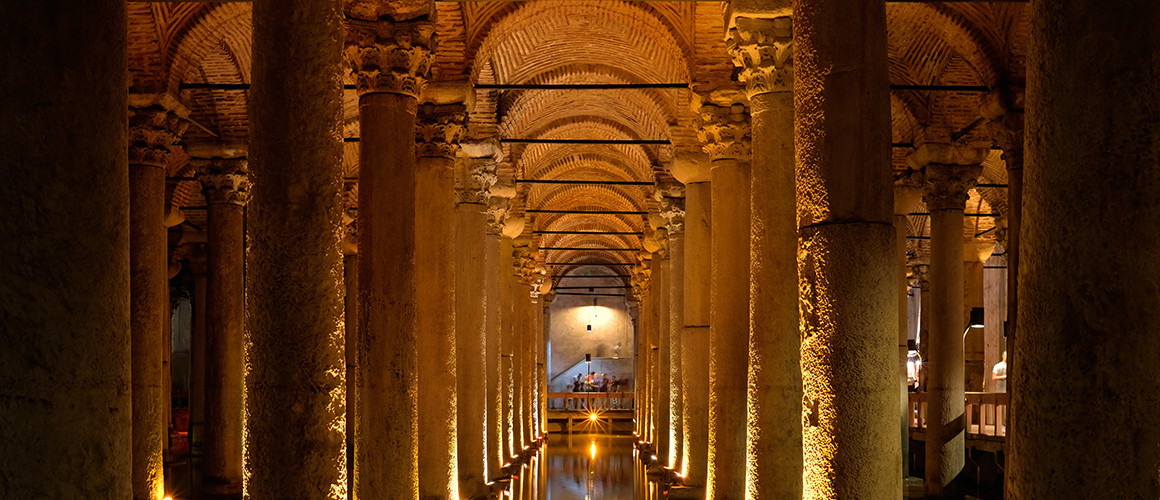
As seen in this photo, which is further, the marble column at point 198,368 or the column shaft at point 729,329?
the marble column at point 198,368

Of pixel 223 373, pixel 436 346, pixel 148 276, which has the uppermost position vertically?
pixel 148 276

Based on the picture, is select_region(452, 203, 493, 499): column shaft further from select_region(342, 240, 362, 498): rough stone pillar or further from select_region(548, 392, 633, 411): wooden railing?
select_region(548, 392, 633, 411): wooden railing

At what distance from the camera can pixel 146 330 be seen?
11.1 m

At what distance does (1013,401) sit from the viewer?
3039 mm

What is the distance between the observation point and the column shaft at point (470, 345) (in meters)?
13.4

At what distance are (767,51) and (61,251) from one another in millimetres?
5769

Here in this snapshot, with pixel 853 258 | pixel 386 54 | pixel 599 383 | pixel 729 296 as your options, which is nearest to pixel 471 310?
pixel 729 296

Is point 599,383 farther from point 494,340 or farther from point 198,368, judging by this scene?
point 494,340

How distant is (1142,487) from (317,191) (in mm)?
3376

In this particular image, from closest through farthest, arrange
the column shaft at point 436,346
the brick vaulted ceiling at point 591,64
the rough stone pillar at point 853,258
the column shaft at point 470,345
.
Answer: the rough stone pillar at point 853,258
the column shaft at point 436,346
the brick vaulted ceiling at point 591,64
the column shaft at point 470,345

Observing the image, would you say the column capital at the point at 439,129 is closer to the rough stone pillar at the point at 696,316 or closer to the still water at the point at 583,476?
the rough stone pillar at the point at 696,316

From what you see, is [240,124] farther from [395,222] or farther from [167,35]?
[395,222]

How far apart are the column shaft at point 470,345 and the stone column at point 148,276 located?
138 inches

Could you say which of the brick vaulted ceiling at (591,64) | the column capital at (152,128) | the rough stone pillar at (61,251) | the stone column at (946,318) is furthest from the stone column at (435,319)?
the rough stone pillar at (61,251)
